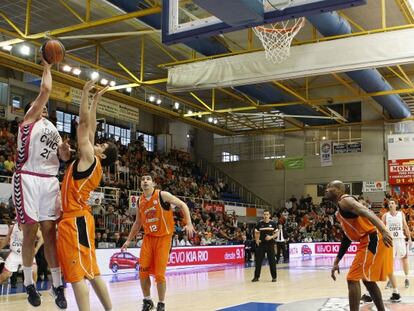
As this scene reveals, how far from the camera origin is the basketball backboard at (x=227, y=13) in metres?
7.55

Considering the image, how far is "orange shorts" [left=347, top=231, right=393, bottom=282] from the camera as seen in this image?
21.1 feet

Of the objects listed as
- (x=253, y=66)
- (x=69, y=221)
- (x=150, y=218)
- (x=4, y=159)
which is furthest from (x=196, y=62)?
(x=69, y=221)

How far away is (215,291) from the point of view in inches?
442

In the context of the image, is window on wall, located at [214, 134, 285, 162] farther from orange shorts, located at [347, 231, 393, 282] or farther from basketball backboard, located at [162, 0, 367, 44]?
orange shorts, located at [347, 231, 393, 282]

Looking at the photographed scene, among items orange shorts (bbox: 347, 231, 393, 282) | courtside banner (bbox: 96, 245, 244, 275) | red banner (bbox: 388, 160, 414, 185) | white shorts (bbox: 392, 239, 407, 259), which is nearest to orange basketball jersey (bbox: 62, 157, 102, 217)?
orange shorts (bbox: 347, 231, 393, 282)

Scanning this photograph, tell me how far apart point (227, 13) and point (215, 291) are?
19.8 feet

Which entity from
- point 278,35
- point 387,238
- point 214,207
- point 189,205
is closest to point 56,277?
point 387,238

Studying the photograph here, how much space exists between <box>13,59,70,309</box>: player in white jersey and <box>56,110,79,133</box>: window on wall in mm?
22921

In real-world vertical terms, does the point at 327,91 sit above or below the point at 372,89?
above

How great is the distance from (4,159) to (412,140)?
21.1 m

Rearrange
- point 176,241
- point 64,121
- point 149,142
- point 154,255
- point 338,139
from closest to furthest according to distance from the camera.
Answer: point 154,255 < point 176,241 < point 64,121 < point 338,139 < point 149,142

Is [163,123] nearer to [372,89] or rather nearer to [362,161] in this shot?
[362,161]

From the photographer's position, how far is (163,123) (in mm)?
34688

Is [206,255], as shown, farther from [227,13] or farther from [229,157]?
[229,157]
